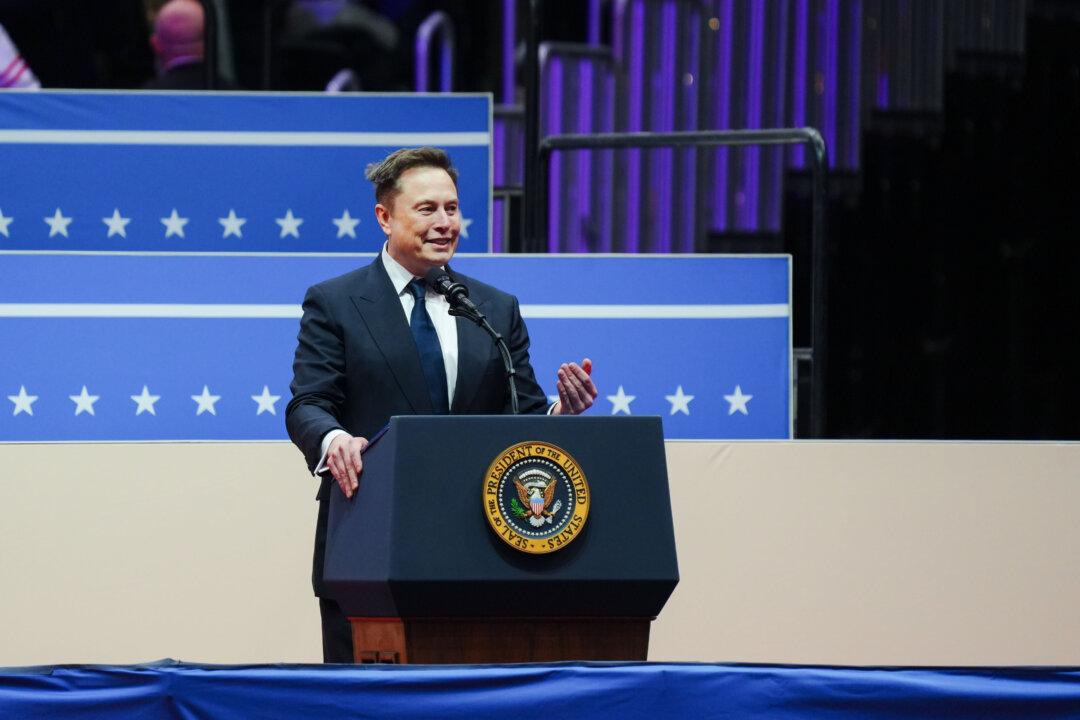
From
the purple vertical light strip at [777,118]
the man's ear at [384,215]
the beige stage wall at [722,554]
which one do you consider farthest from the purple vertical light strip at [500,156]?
the man's ear at [384,215]

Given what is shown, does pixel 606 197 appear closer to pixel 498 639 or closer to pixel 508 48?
pixel 508 48

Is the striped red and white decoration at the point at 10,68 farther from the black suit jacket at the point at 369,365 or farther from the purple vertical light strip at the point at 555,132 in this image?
the black suit jacket at the point at 369,365

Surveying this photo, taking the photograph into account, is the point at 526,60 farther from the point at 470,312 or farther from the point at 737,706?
the point at 737,706

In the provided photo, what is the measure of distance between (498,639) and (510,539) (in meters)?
0.14

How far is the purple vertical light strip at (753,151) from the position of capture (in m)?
5.38

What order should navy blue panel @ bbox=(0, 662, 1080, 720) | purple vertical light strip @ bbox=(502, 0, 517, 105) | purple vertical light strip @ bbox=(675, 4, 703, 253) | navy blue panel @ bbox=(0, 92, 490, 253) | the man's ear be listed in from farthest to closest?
purple vertical light strip @ bbox=(502, 0, 517, 105), purple vertical light strip @ bbox=(675, 4, 703, 253), navy blue panel @ bbox=(0, 92, 490, 253), the man's ear, navy blue panel @ bbox=(0, 662, 1080, 720)

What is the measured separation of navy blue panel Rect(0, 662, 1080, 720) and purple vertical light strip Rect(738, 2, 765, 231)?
373 cm

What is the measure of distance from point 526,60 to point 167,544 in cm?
165

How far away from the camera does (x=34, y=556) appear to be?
2.97 metres

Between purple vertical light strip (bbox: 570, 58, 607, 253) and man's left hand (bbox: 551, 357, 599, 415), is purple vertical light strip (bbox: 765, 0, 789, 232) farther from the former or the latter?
man's left hand (bbox: 551, 357, 599, 415)

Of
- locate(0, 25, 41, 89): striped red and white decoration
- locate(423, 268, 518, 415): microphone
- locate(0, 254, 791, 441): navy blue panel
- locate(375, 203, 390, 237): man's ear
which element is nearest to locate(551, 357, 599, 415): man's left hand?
locate(423, 268, 518, 415): microphone

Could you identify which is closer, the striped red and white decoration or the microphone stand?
the microphone stand

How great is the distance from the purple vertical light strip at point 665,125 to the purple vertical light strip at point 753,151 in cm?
26

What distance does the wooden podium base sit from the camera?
6.08ft
